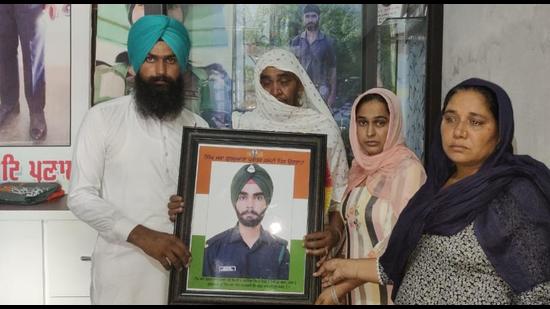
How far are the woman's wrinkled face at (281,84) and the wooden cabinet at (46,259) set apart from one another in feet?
3.55

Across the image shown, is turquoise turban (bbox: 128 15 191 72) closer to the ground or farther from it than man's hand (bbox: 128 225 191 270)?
farther from it

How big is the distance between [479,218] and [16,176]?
92.4 inches

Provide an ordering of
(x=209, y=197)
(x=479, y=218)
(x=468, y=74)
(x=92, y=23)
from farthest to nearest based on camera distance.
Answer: (x=92, y=23) → (x=468, y=74) → (x=209, y=197) → (x=479, y=218)

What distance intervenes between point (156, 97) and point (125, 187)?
0.38 metres

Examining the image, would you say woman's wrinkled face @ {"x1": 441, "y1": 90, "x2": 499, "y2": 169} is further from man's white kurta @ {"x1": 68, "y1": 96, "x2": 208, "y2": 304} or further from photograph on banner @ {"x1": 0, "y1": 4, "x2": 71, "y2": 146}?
photograph on banner @ {"x1": 0, "y1": 4, "x2": 71, "y2": 146}

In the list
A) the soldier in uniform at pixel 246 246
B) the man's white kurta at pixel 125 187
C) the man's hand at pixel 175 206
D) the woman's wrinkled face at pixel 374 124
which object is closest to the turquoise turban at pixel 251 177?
the soldier in uniform at pixel 246 246

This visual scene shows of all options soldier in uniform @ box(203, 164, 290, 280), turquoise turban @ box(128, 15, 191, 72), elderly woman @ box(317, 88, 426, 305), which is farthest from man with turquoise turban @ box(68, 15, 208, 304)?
elderly woman @ box(317, 88, 426, 305)

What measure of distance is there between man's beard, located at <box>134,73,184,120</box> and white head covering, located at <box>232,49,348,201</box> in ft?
1.22

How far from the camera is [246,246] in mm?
1875

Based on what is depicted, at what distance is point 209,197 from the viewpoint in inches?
74.7

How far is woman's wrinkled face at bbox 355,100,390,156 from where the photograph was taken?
6.77 feet

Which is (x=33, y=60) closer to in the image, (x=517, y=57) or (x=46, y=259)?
(x=46, y=259)
